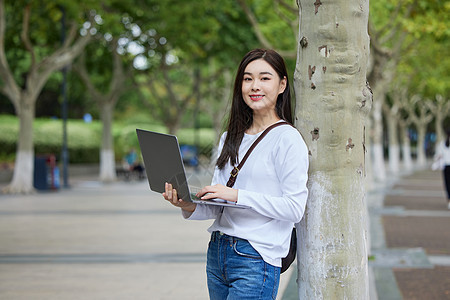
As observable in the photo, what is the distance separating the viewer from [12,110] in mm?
43375

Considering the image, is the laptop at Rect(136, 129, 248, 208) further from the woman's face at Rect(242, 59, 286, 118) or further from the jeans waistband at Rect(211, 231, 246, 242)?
the woman's face at Rect(242, 59, 286, 118)

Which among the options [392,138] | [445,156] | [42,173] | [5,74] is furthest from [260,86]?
[392,138]

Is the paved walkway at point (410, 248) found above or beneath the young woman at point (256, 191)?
beneath

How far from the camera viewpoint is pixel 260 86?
3.21m

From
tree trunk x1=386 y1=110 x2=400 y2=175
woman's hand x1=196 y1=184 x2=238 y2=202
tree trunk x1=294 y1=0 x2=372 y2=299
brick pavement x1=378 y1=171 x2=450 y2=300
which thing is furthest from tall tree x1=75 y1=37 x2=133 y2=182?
woman's hand x1=196 y1=184 x2=238 y2=202

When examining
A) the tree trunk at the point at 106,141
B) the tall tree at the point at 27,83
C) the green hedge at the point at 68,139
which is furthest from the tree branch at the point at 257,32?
the green hedge at the point at 68,139

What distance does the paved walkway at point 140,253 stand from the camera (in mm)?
7129

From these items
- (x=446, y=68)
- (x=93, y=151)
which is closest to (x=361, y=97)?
(x=446, y=68)

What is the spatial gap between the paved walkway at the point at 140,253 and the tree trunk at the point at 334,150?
22.2 inches

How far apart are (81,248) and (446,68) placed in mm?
26214

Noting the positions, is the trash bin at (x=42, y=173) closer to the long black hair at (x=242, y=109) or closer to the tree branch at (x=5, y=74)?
the tree branch at (x=5, y=74)

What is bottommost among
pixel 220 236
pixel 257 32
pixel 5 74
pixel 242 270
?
pixel 242 270

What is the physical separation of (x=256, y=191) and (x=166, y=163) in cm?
41

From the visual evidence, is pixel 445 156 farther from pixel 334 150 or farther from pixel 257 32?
pixel 334 150
